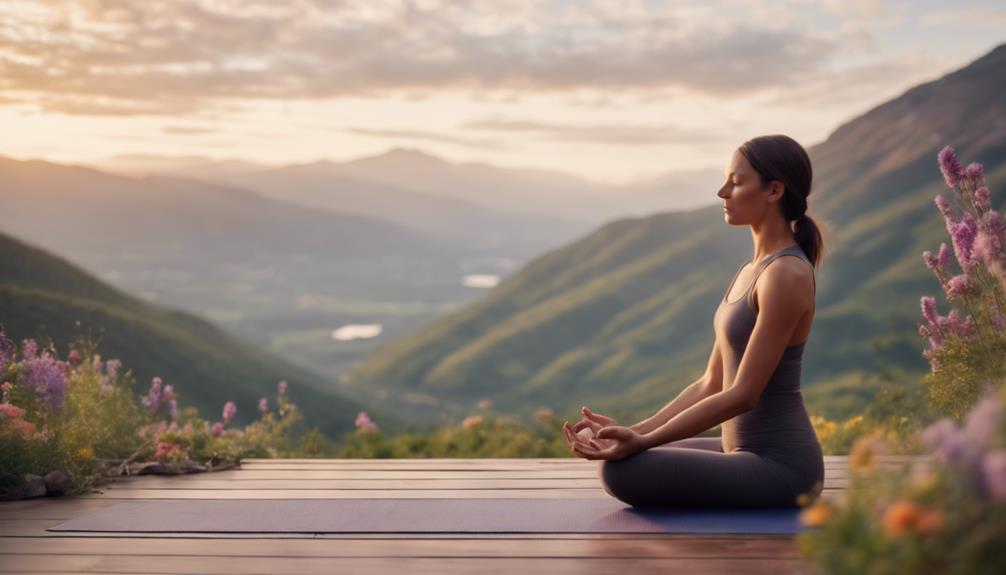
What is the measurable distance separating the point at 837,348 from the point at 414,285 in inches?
4419

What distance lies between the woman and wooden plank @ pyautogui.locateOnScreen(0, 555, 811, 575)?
0.50 m

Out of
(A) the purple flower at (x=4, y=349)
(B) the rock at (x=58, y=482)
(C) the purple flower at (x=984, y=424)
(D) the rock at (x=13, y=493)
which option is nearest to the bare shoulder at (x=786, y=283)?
(C) the purple flower at (x=984, y=424)

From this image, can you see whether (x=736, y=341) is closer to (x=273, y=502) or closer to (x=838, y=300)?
(x=273, y=502)

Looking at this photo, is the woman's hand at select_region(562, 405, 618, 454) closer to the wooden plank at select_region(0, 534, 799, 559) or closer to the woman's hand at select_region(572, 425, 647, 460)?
the woman's hand at select_region(572, 425, 647, 460)

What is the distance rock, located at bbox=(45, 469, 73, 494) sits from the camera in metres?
4.18

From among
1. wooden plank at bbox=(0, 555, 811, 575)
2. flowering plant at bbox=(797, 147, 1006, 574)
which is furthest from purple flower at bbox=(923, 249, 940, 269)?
flowering plant at bbox=(797, 147, 1006, 574)

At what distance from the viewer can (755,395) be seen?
3.22 meters

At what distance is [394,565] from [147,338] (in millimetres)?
23248

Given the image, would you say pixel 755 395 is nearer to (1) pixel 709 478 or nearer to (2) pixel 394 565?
(1) pixel 709 478

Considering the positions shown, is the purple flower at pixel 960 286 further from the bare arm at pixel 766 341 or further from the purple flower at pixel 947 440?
the purple flower at pixel 947 440

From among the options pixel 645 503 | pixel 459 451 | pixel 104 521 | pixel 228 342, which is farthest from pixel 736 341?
pixel 228 342

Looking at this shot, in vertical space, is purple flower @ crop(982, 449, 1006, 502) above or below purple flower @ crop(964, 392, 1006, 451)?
below

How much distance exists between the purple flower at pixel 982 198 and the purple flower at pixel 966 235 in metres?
0.06

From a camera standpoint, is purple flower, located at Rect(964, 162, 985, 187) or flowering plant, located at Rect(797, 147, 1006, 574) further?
purple flower, located at Rect(964, 162, 985, 187)
